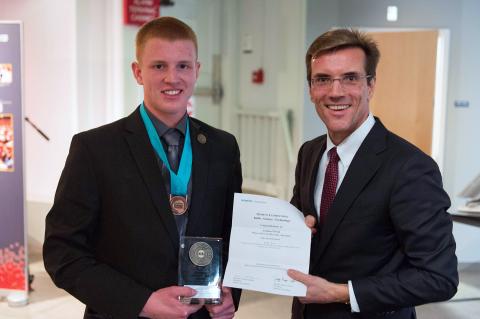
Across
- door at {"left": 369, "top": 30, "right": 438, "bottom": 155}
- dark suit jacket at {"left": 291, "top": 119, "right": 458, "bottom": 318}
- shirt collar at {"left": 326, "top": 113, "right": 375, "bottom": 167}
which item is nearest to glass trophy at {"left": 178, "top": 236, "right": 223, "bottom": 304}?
dark suit jacket at {"left": 291, "top": 119, "right": 458, "bottom": 318}

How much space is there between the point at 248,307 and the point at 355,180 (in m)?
2.95

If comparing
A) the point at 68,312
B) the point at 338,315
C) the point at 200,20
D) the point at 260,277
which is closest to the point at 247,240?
the point at 260,277

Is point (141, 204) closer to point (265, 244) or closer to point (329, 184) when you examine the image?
point (265, 244)

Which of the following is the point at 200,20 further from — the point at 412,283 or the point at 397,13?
the point at 412,283

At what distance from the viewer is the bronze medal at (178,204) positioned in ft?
5.52

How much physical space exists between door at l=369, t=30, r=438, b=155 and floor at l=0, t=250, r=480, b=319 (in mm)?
→ 1504

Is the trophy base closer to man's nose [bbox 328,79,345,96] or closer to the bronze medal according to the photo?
the bronze medal

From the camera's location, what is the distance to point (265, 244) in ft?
5.60

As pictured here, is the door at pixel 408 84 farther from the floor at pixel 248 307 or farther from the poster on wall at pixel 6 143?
the poster on wall at pixel 6 143

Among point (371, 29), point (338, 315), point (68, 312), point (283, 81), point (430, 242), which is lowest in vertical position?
Result: point (68, 312)

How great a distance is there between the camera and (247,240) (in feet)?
5.63

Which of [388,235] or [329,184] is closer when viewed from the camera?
[388,235]

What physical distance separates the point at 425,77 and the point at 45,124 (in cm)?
344

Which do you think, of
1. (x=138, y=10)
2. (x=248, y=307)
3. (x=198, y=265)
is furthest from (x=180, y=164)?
(x=138, y=10)
